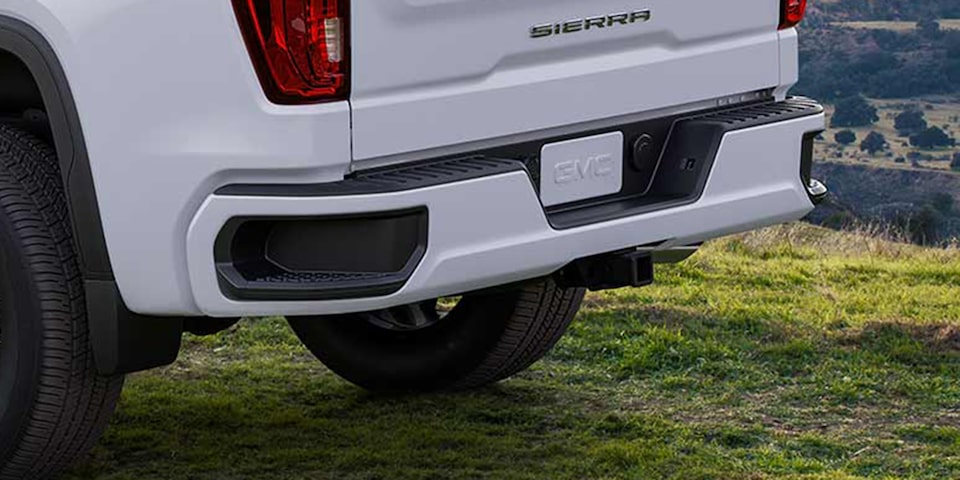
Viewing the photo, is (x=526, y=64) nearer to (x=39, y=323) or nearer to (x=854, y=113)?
(x=39, y=323)

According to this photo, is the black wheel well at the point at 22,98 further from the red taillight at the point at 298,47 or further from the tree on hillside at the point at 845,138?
the tree on hillside at the point at 845,138

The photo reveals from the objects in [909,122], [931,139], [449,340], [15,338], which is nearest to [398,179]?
[15,338]

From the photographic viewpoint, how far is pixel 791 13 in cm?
488

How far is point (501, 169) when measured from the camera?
4117 mm

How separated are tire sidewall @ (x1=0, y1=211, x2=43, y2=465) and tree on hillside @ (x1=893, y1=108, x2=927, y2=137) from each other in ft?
192

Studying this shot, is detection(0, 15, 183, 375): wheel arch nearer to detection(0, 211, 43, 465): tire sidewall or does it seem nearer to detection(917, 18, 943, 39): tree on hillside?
detection(0, 211, 43, 465): tire sidewall

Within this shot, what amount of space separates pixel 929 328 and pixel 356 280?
2.92 meters

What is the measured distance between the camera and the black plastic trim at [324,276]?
3.95 meters

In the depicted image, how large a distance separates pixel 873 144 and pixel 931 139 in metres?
3.72

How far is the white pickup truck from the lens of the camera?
12.9 feet

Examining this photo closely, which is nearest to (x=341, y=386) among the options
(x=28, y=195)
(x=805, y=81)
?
(x=28, y=195)

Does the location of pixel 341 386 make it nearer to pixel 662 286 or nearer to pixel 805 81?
pixel 662 286

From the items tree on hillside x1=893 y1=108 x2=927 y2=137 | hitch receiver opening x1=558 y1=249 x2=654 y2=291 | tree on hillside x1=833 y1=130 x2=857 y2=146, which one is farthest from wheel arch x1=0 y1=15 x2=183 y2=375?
tree on hillside x1=893 y1=108 x2=927 y2=137

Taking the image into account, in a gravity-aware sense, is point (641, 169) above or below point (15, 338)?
above
